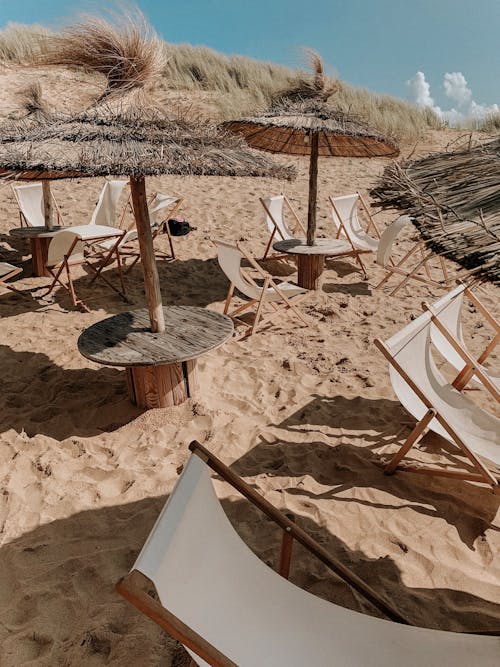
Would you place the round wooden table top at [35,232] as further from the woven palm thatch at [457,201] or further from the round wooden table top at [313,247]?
the woven palm thatch at [457,201]

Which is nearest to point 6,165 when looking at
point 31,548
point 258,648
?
point 31,548

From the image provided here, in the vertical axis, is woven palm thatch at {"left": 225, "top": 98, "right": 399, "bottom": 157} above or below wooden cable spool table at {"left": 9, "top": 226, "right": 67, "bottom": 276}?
above

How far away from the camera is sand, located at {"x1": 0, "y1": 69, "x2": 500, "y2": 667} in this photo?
2.14 m

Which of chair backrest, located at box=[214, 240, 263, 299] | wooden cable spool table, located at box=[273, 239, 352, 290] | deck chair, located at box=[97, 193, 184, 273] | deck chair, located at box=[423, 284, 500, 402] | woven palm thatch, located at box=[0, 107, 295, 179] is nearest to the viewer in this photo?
woven palm thatch, located at box=[0, 107, 295, 179]

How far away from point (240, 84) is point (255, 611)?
2204 centimetres

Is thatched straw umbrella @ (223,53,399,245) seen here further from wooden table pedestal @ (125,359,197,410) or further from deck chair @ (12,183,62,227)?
deck chair @ (12,183,62,227)

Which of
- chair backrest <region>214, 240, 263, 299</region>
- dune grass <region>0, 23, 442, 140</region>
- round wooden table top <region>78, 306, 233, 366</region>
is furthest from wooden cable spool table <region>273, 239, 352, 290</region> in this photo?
dune grass <region>0, 23, 442, 140</region>

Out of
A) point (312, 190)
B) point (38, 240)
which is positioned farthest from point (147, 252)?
point (38, 240)

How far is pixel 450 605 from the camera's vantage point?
7.11ft

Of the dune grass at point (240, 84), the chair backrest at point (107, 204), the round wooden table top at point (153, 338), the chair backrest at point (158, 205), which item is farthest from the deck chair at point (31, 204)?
the dune grass at point (240, 84)

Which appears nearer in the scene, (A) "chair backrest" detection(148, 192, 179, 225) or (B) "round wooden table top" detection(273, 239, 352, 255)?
(B) "round wooden table top" detection(273, 239, 352, 255)

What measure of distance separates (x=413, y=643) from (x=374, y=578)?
2.35 feet

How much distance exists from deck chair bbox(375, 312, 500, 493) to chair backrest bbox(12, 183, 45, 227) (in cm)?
555

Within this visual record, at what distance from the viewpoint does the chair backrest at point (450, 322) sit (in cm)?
335
